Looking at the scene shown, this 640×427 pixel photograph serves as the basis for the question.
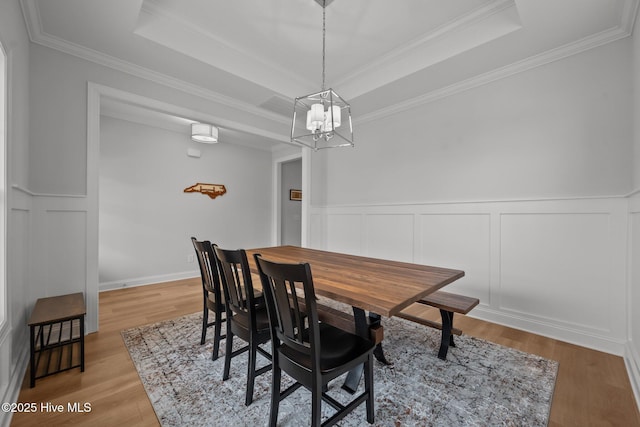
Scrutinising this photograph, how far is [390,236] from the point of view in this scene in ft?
12.0

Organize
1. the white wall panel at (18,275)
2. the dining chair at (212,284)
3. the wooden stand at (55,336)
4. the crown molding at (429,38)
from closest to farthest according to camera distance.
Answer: the white wall panel at (18,275) → the wooden stand at (55,336) → the dining chair at (212,284) → the crown molding at (429,38)

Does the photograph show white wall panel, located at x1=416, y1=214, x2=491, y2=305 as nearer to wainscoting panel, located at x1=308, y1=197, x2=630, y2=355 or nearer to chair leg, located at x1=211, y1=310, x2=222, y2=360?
wainscoting panel, located at x1=308, y1=197, x2=630, y2=355

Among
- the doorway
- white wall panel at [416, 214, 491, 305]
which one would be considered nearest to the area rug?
white wall panel at [416, 214, 491, 305]

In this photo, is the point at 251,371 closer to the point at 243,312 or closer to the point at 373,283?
the point at 243,312

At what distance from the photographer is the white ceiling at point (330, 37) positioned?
2.07 metres

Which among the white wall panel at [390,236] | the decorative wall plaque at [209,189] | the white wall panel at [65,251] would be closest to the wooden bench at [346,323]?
the white wall panel at [390,236]

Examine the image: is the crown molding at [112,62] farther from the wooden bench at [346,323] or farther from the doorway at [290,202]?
the wooden bench at [346,323]

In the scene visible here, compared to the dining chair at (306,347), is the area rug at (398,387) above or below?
below

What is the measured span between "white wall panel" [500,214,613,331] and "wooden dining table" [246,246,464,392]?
1274 millimetres

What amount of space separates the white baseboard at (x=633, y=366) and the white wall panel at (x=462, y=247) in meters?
0.98

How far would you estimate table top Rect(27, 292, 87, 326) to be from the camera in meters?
1.80

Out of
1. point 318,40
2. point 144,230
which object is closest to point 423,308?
point 318,40

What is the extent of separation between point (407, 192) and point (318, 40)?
2.03 metres

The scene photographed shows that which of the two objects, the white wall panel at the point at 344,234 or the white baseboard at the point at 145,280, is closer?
the white baseboard at the point at 145,280
